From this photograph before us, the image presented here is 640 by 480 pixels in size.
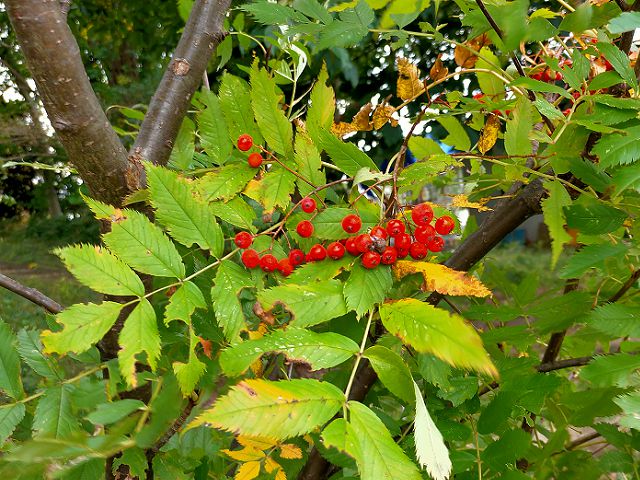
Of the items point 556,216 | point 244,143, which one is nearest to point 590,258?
point 556,216

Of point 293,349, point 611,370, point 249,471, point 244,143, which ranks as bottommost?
point 249,471

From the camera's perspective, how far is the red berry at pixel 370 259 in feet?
1.62

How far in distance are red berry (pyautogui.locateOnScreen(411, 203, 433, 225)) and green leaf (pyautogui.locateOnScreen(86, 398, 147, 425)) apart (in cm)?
34

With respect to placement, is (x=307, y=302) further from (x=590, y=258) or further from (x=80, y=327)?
(x=590, y=258)

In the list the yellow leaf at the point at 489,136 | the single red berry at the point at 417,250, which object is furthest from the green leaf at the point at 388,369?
the yellow leaf at the point at 489,136

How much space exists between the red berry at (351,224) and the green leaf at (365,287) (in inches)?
1.5

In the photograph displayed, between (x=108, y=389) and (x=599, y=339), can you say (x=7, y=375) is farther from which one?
(x=599, y=339)

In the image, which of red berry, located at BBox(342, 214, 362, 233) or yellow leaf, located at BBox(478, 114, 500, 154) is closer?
red berry, located at BBox(342, 214, 362, 233)

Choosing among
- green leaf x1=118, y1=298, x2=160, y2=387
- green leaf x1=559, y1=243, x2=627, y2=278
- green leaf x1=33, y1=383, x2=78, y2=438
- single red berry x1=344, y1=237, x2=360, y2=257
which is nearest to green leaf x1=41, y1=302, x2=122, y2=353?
green leaf x1=118, y1=298, x2=160, y2=387

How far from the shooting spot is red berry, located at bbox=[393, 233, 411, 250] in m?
0.53

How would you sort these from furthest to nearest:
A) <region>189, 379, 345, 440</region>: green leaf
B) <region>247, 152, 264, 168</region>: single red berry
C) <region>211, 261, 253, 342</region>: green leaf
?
<region>247, 152, 264, 168</region>: single red berry < <region>211, 261, 253, 342</region>: green leaf < <region>189, 379, 345, 440</region>: green leaf

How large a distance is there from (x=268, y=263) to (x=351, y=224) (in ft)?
0.32

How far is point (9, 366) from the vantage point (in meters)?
0.57

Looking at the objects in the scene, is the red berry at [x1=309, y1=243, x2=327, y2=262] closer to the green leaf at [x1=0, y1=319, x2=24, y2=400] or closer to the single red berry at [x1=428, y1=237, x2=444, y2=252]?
the single red berry at [x1=428, y1=237, x2=444, y2=252]
